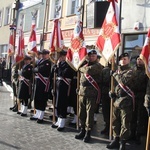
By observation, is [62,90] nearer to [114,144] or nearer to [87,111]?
[87,111]

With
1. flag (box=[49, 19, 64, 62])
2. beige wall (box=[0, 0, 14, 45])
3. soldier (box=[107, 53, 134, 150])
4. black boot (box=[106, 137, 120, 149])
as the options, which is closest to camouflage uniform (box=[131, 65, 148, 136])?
soldier (box=[107, 53, 134, 150])

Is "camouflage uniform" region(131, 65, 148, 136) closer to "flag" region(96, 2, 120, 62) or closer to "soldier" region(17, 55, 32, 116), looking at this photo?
"flag" region(96, 2, 120, 62)

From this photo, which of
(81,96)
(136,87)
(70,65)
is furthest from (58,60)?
(136,87)

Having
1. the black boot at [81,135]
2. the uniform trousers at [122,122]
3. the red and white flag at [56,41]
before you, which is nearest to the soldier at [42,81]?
the red and white flag at [56,41]

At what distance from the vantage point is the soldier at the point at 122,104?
5.08m

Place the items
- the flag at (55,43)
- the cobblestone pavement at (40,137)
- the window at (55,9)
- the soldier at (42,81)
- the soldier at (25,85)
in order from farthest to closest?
the window at (55,9)
the soldier at (25,85)
the flag at (55,43)
the soldier at (42,81)
the cobblestone pavement at (40,137)

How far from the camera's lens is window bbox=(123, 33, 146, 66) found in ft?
36.2

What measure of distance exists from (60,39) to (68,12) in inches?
323

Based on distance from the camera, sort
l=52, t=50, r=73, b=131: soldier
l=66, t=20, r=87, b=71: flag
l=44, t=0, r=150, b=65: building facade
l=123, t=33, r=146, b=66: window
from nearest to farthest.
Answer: l=66, t=20, r=87, b=71: flag < l=52, t=50, r=73, b=131: soldier < l=44, t=0, r=150, b=65: building facade < l=123, t=33, r=146, b=66: window

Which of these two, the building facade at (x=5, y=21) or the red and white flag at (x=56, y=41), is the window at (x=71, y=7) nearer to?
the red and white flag at (x=56, y=41)

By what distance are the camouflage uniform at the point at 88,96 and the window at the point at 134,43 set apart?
5.44m

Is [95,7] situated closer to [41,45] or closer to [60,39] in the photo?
[60,39]

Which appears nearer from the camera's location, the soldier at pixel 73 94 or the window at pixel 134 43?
the soldier at pixel 73 94

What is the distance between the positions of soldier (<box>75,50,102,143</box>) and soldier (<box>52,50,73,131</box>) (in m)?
0.82
